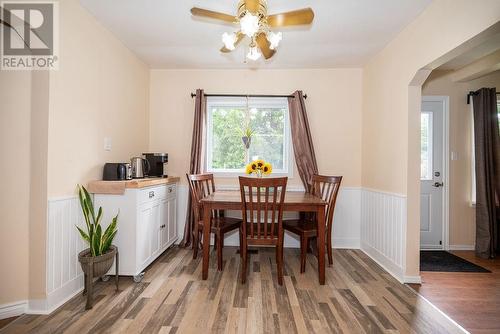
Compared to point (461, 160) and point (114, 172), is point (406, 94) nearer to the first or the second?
point (461, 160)

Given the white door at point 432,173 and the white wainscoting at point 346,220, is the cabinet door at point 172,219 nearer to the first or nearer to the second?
the white wainscoting at point 346,220

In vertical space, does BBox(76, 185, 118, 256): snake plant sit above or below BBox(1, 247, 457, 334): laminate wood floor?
above

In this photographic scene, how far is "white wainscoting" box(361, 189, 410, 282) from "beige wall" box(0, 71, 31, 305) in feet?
10.7

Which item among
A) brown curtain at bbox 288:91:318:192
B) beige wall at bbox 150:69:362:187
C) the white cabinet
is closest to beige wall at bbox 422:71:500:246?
beige wall at bbox 150:69:362:187

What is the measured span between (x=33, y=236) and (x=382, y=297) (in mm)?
Result: 2848

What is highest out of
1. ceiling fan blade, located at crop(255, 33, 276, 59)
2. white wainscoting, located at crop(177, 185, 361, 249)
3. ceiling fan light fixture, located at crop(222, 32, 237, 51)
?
ceiling fan blade, located at crop(255, 33, 276, 59)

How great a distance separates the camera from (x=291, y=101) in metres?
3.26

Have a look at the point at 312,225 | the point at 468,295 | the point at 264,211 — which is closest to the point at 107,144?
the point at 264,211

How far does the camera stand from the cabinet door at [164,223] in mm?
2736

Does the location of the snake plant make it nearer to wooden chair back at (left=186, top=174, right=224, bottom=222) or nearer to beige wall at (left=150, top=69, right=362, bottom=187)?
wooden chair back at (left=186, top=174, right=224, bottom=222)

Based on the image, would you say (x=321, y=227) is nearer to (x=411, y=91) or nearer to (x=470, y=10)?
(x=411, y=91)

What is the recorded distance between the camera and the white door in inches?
127

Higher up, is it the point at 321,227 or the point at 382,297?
the point at 321,227

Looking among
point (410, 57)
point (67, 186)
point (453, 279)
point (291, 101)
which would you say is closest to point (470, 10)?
point (410, 57)
